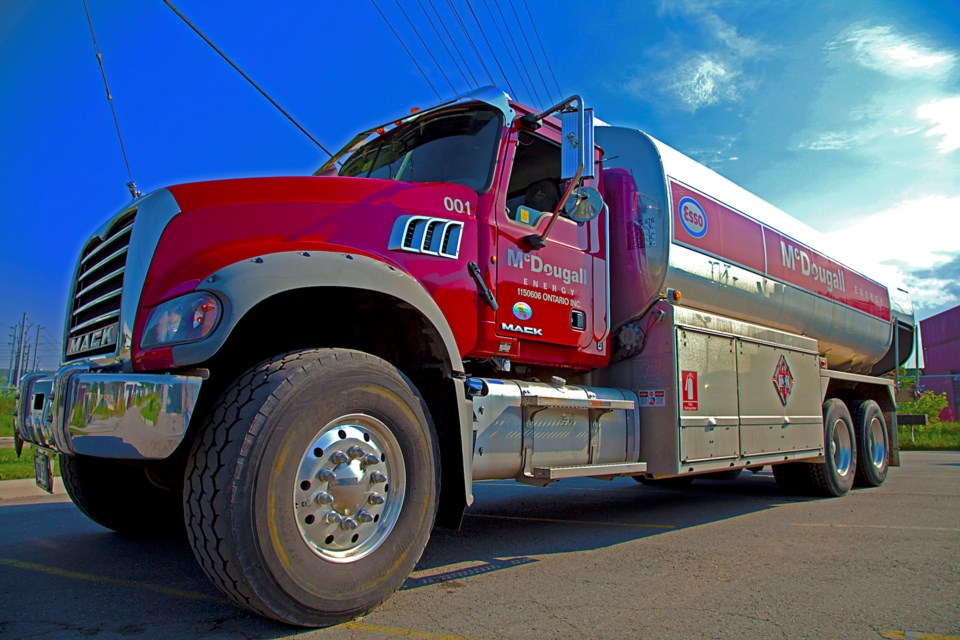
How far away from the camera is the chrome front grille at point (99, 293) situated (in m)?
3.47

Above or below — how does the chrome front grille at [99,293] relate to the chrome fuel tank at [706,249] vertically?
below

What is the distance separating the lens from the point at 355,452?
3148 millimetres

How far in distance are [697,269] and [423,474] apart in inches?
147

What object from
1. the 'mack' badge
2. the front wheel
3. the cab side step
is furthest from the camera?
the 'mack' badge

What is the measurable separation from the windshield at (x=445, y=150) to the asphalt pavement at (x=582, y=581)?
2.54 metres

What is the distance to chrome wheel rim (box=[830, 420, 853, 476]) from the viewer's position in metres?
8.38

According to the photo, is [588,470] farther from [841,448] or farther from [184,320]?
[841,448]

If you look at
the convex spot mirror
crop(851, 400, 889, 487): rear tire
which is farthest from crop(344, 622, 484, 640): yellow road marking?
crop(851, 400, 889, 487): rear tire

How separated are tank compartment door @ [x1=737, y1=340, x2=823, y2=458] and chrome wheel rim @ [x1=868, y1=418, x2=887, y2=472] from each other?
2.05 meters

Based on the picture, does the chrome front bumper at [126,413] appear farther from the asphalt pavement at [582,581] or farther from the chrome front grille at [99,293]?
the asphalt pavement at [582,581]

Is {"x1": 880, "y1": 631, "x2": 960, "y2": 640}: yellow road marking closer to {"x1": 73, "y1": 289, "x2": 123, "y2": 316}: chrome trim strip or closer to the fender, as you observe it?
the fender

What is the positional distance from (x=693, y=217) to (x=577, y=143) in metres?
2.34

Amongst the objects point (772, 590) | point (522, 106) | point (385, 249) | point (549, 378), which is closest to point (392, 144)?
point (522, 106)

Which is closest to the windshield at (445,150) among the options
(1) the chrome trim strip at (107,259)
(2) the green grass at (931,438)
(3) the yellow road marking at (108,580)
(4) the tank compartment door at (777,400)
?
(1) the chrome trim strip at (107,259)
